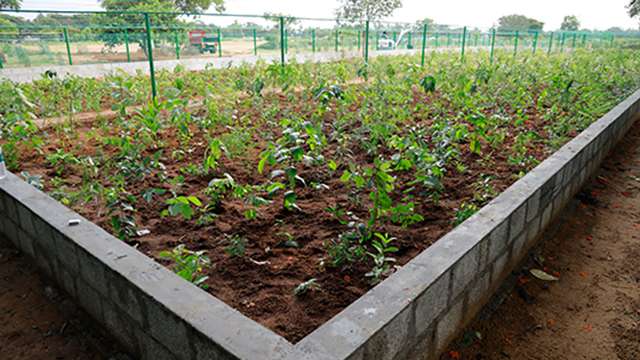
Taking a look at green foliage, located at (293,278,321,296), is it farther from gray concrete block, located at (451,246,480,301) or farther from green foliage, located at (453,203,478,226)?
green foliage, located at (453,203,478,226)

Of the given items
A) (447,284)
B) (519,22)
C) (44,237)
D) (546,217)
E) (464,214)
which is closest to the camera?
(447,284)

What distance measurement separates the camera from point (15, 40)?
11133 mm

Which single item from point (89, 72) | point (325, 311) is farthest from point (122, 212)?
point (89, 72)

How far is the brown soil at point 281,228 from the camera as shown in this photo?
2117 mm

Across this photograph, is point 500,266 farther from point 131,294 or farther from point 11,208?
point 11,208

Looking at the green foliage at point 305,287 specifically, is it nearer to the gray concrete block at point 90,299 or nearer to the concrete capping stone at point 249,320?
the concrete capping stone at point 249,320

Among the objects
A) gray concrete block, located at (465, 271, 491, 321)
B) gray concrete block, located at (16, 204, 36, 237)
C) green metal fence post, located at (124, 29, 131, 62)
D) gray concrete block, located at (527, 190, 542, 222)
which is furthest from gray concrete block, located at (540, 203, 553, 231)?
green metal fence post, located at (124, 29, 131, 62)

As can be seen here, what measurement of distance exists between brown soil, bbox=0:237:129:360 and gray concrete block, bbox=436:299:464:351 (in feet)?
4.73

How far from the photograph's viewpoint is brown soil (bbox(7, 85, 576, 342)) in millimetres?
2117

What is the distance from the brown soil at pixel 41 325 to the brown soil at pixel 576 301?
5.67 feet

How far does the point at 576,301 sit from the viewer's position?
8.80 ft

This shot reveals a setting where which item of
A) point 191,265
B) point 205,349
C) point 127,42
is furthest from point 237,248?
point 127,42

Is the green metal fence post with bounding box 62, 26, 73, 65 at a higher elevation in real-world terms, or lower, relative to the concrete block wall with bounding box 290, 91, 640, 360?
higher

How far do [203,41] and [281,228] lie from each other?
14.1m
